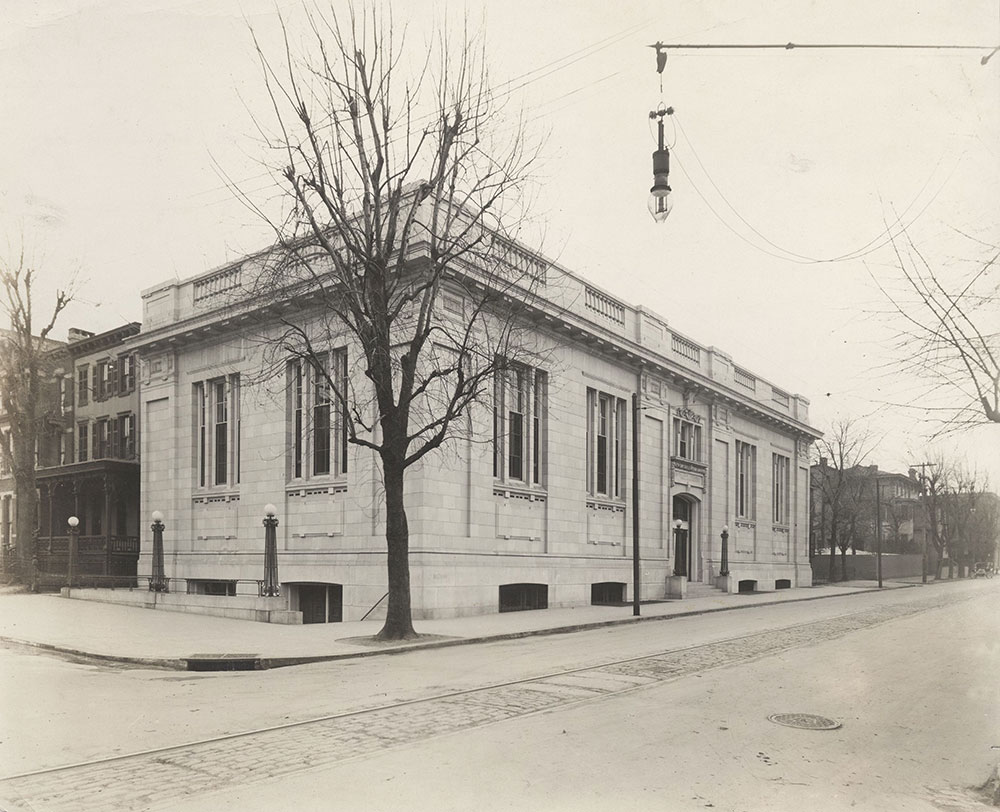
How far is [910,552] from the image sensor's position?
261 ft

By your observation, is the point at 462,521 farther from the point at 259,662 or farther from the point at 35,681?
the point at 35,681

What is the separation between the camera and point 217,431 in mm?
27000

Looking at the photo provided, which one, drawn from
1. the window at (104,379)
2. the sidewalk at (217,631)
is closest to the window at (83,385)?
the window at (104,379)

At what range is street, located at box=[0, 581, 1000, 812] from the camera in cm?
616

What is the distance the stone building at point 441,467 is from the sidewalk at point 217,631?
1.96 meters

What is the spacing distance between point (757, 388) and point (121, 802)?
40.5 metres

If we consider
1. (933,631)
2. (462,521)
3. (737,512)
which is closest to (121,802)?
(462,521)

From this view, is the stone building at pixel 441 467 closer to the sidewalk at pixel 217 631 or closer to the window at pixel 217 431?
the window at pixel 217 431

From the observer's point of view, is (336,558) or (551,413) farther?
(551,413)

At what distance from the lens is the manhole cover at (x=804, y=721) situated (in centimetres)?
855

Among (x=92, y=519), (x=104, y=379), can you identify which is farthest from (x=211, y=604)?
(x=104, y=379)

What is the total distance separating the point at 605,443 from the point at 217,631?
1529 centimetres

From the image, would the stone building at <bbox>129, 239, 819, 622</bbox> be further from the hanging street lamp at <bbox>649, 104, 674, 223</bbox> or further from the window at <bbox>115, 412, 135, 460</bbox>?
the hanging street lamp at <bbox>649, 104, 674, 223</bbox>

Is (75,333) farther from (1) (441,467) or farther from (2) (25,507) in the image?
(1) (441,467)
